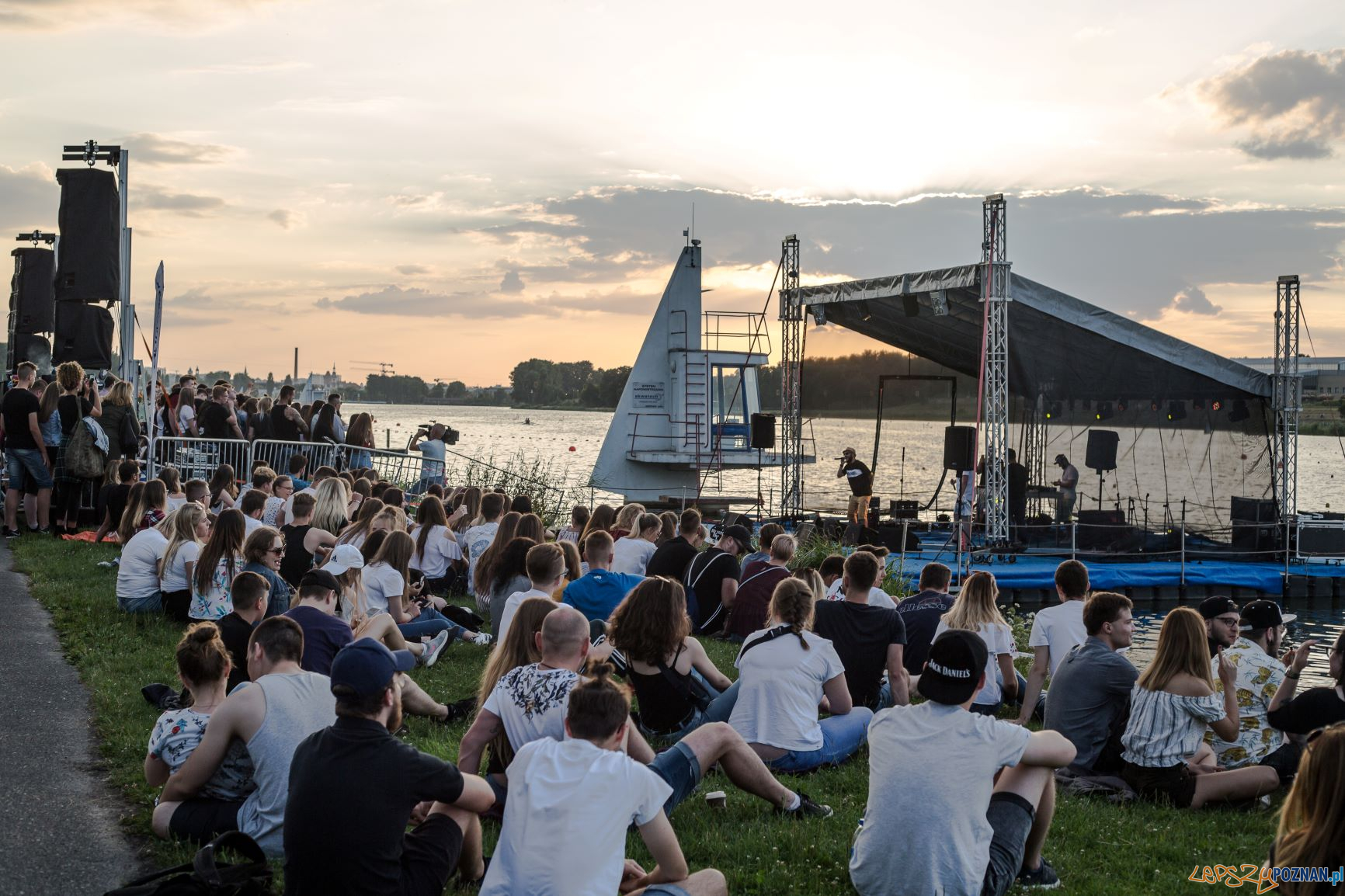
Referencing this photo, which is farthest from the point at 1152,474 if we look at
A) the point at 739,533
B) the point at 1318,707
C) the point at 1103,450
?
the point at 1318,707

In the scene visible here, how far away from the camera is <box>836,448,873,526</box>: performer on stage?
906 inches

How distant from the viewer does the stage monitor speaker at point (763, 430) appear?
81.0 feet

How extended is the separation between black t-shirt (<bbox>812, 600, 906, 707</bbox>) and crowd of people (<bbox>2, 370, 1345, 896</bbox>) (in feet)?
0.06

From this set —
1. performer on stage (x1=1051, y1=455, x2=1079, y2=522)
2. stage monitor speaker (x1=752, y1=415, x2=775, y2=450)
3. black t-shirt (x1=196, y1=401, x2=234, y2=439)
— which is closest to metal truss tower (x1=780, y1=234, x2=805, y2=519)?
stage monitor speaker (x1=752, y1=415, x2=775, y2=450)

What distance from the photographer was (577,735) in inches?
149

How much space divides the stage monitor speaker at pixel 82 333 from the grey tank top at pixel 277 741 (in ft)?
40.1

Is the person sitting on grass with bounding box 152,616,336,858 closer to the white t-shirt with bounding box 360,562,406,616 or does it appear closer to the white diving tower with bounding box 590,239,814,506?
the white t-shirt with bounding box 360,562,406,616

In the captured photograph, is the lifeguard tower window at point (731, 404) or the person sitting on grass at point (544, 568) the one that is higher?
the lifeguard tower window at point (731, 404)

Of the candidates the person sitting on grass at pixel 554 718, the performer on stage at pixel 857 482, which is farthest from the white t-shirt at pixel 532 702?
the performer on stage at pixel 857 482

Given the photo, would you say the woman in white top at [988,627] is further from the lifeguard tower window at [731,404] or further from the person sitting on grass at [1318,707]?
the lifeguard tower window at [731,404]

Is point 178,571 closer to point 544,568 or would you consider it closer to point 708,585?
point 544,568

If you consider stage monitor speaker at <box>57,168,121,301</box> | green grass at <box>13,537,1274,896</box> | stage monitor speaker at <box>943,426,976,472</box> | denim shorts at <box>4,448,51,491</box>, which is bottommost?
green grass at <box>13,537,1274,896</box>

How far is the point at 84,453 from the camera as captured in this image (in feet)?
43.8

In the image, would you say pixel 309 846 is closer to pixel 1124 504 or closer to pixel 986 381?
pixel 986 381
